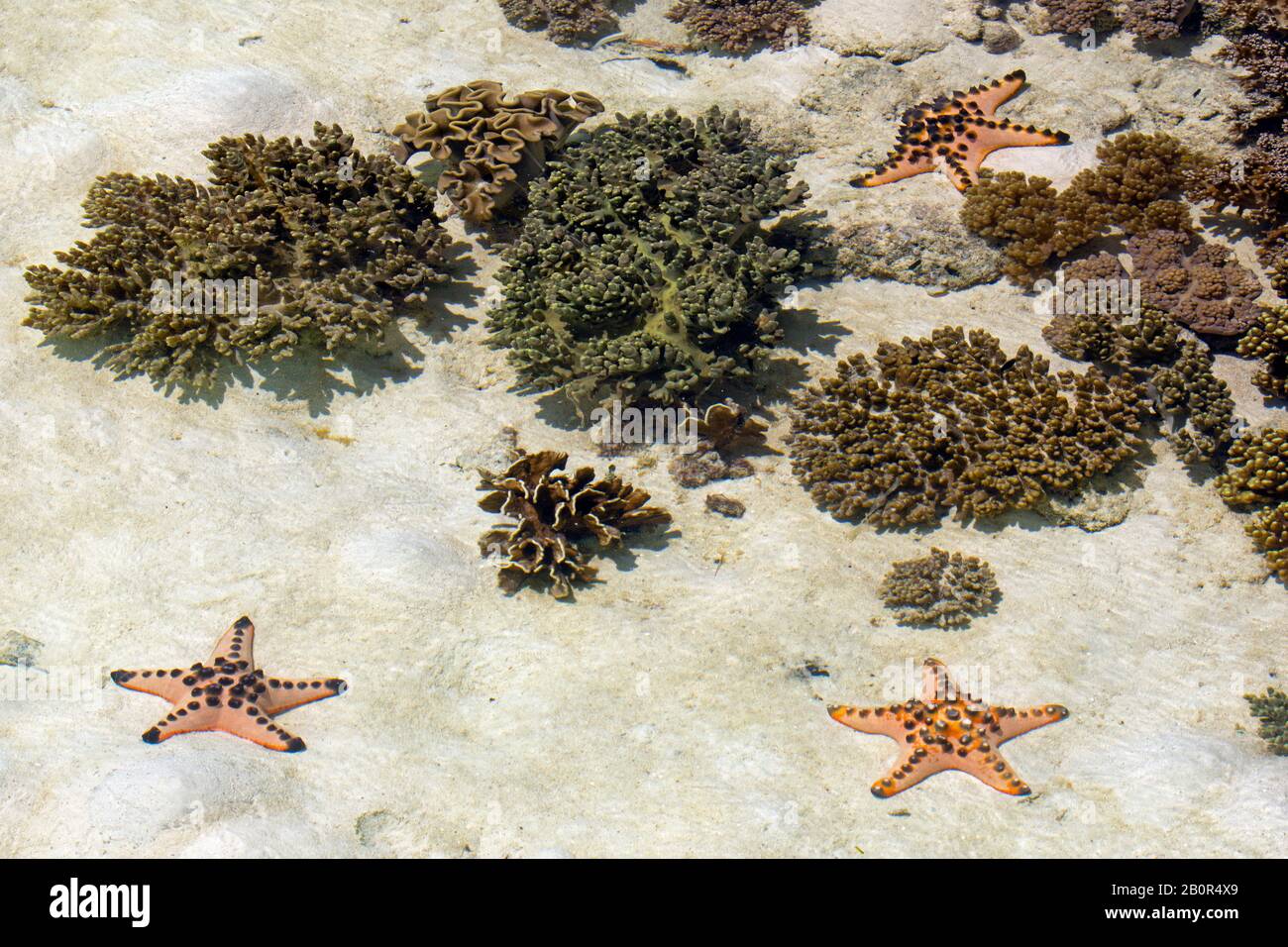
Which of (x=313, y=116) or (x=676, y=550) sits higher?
(x=313, y=116)

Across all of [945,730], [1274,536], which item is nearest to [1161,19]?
[1274,536]

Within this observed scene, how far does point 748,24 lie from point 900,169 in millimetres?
3195

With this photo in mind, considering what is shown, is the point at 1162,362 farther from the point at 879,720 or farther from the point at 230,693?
the point at 230,693

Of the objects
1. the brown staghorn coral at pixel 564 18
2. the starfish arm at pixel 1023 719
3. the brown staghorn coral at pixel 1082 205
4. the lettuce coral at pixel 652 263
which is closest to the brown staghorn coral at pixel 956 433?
the lettuce coral at pixel 652 263

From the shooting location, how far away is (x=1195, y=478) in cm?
943

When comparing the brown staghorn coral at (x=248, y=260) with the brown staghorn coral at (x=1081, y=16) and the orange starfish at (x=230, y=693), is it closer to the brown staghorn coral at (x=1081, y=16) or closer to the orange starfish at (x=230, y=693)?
the orange starfish at (x=230, y=693)

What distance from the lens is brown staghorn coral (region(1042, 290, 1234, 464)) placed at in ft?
30.9

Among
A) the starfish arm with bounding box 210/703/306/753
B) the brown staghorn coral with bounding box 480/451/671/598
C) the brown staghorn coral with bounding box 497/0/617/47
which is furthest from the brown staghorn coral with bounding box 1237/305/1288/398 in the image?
the starfish arm with bounding box 210/703/306/753

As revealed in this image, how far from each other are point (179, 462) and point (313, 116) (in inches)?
203

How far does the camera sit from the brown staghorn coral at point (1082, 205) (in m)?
11.0

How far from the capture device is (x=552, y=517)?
28.6 ft

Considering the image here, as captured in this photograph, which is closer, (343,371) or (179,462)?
(179,462)

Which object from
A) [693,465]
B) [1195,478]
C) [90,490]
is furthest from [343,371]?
[1195,478]
